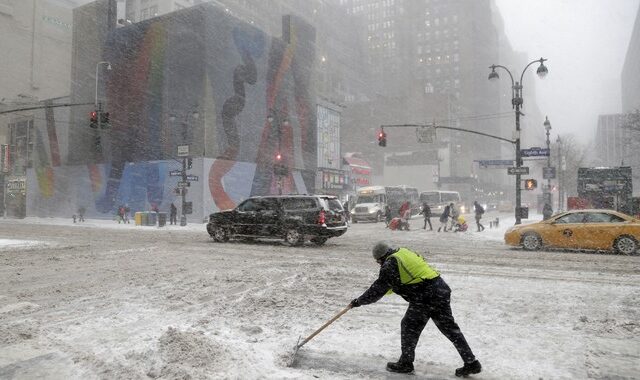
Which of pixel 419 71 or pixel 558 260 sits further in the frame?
pixel 419 71

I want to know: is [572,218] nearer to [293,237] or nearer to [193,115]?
[293,237]

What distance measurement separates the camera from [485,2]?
16575cm

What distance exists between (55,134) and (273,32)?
240ft

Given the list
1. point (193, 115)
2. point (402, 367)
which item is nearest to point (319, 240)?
point (402, 367)

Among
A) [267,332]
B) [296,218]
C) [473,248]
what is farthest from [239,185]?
[267,332]

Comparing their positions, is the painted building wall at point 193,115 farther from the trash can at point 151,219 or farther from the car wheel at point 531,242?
the car wheel at point 531,242

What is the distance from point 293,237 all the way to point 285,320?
9931mm

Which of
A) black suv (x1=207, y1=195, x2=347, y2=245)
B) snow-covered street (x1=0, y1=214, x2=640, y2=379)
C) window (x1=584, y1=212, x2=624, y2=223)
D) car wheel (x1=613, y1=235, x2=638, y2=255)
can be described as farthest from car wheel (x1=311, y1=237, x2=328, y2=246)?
car wheel (x1=613, y1=235, x2=638, y2=255)

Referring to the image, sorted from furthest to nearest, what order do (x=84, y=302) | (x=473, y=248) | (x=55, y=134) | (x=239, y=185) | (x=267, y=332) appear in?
1. (x=55, y=134)
2. (x=239, y=185)
3. (x=473, y=248)
4. (x=84, y=302)
5. (x=267, y=332)

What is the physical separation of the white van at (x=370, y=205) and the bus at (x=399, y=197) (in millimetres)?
1852

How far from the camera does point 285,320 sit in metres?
6.41

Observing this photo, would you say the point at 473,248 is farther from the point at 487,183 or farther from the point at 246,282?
the point at 487,183

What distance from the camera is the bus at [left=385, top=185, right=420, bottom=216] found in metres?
39.4

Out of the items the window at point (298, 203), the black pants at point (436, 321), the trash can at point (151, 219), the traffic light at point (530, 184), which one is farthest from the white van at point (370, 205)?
the black pants at point (436, 321)
